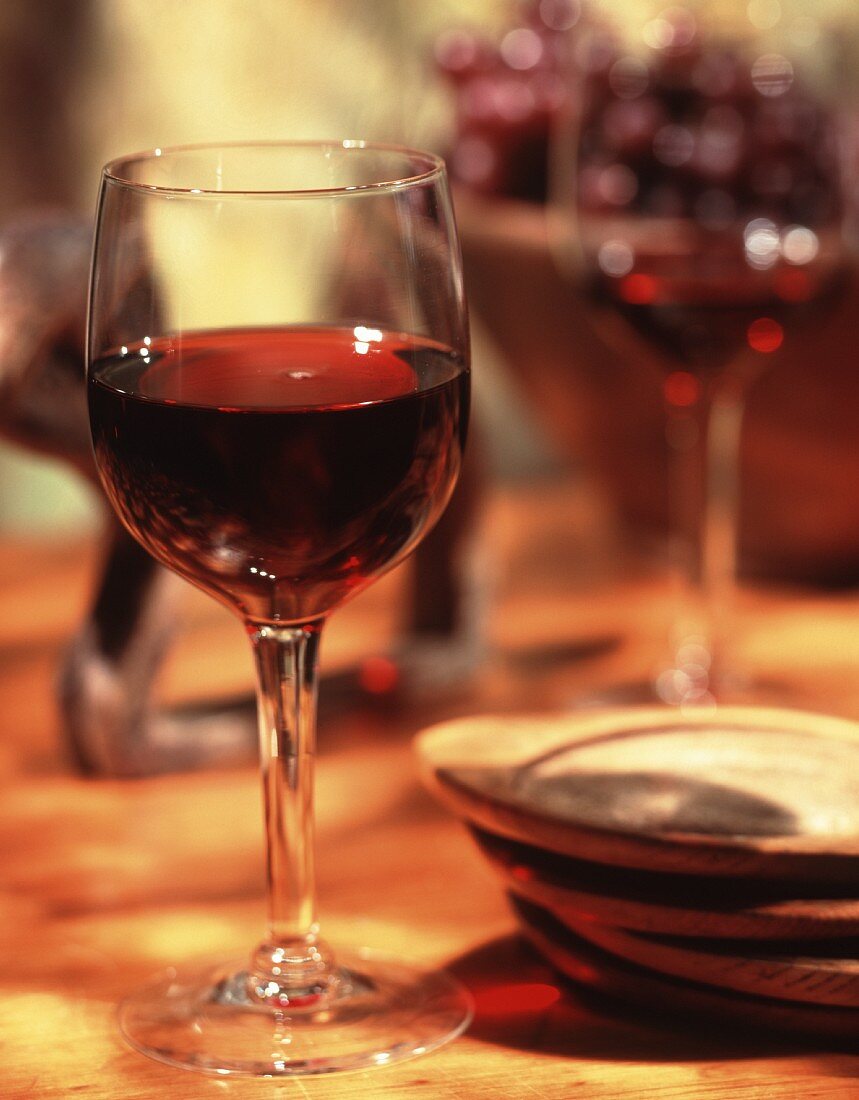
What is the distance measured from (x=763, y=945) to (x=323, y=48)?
1.17m

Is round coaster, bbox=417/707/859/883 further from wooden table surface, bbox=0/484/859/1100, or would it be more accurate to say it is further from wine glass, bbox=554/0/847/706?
wine glass, bbox=554/0/847/706

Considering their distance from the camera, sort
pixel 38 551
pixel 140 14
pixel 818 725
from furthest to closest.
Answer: pixel 140 14 → pixel 38 551 → pixel 818 725

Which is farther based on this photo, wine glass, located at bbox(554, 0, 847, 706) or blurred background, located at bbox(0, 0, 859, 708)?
blurred background, located at bbox(0, 0, 859, 708)

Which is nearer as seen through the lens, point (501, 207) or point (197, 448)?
point (197, 448)

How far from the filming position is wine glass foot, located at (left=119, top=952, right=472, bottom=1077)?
1.77ft

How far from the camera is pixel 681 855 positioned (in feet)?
1.73

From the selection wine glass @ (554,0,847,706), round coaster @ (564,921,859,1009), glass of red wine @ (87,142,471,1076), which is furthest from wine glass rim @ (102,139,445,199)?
wine glass @ (554,0,847,706)

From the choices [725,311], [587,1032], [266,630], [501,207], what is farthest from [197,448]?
[501,207]

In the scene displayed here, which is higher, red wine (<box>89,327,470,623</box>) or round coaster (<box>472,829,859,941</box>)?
red wine (<box>89,327,470,623</box>)

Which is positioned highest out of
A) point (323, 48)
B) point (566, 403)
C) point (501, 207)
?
point (323, 48)

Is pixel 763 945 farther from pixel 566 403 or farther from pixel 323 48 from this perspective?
pixel 323 48

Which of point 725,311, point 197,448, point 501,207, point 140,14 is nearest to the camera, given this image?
point 197,448

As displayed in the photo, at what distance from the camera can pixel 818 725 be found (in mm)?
654

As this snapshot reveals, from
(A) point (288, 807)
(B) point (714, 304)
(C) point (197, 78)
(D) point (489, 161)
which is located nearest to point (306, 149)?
(A) point (288, 807)
